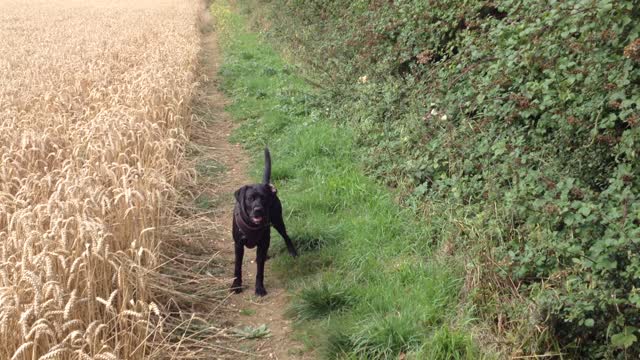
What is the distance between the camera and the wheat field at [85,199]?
2.98 metres

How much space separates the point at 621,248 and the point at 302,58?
10.1 metres

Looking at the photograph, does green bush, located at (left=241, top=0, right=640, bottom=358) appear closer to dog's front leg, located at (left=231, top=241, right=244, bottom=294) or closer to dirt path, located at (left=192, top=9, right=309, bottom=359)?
dirt path, located at (left=192, top=9, right=309, bottom=359)

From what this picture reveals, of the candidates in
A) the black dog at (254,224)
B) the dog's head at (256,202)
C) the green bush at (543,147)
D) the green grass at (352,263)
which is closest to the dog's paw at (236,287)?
the black dog at (254,224)

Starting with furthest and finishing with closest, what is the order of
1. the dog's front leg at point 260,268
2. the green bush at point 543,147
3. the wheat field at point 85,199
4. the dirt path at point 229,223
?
1. the dog's front leg at point 260,268
2. the dirt path at point 229,223
3. the green bush at point 543,147
4. the wheat field at point 85,199

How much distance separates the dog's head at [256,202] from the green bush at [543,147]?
60.2 inches

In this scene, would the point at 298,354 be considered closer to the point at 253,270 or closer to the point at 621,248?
the point at 253,270

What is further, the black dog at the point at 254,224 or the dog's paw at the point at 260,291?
the dog's paw at the point at 260,291

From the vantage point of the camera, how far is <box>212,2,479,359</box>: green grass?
3.54 metres

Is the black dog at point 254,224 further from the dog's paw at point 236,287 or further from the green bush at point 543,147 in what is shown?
the green bush at point 543,147

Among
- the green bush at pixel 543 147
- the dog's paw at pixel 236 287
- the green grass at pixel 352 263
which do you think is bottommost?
the green grass at pixel 352 263

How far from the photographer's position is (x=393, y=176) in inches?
231

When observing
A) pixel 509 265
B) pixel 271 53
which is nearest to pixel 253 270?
pixel 509 265

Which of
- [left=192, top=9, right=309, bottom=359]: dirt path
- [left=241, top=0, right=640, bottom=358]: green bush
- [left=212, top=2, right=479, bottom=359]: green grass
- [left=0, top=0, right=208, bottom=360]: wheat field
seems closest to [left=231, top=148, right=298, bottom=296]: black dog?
[left=192, top=9, right=309, bottom=359]: dirt path

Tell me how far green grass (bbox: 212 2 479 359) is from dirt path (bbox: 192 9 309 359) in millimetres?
158
